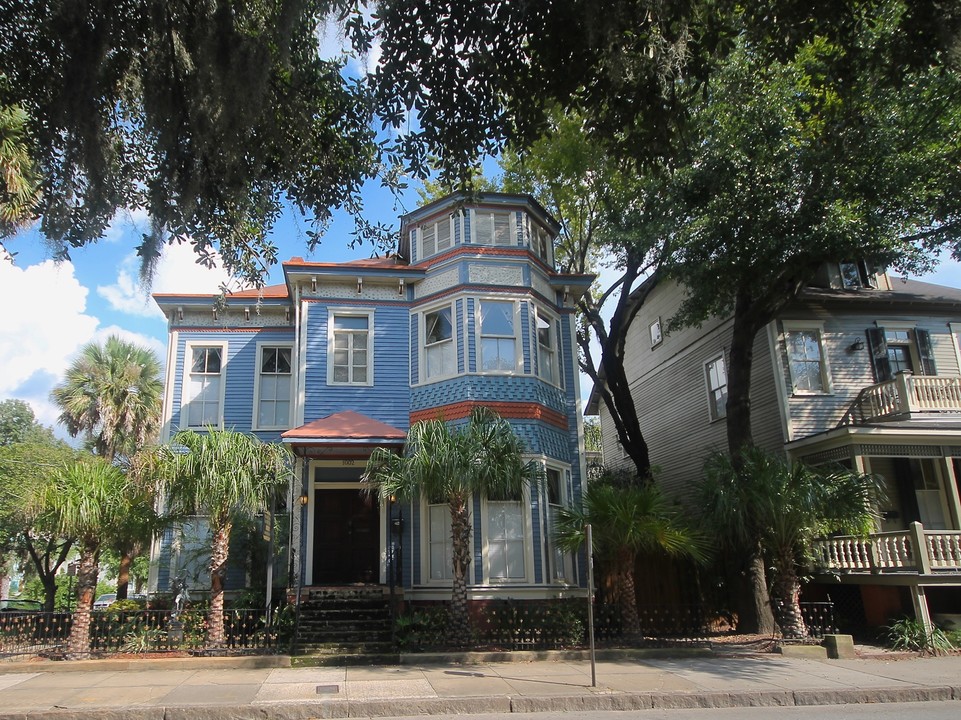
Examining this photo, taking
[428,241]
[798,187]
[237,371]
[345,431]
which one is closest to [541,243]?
[428,241]

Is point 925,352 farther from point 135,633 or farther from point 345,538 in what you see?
point 135,633

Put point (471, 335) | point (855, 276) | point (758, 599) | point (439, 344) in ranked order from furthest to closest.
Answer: point (855, 276) → point (439, 344) → point (471, 335) → point (758, 599)

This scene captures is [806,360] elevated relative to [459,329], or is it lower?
lower

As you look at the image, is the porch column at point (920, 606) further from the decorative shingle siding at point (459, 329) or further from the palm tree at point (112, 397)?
the palm tree at point (112, 397)

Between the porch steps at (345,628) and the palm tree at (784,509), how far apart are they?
6747 millimetres

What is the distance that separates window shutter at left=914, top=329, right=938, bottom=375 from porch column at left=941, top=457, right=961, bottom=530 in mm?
2602

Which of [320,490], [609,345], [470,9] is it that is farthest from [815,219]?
[320,490]

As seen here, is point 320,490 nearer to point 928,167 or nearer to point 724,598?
point 724,598

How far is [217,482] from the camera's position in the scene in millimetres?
12891

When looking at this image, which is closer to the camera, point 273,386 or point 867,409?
point 273,386

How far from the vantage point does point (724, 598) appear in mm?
16516

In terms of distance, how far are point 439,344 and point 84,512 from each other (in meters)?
8.08

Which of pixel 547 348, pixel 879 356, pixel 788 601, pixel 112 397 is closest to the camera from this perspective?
pixel 788 601

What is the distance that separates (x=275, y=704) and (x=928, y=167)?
15236mm
